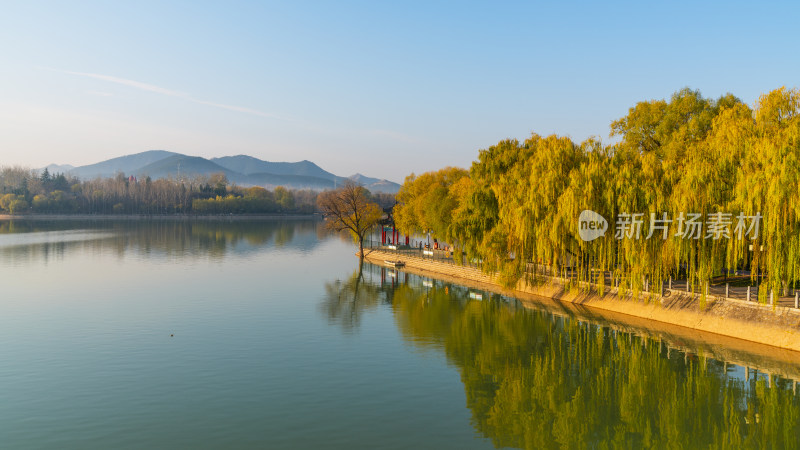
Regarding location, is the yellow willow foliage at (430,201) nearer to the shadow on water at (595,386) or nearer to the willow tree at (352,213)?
the willow tree at (352,213)

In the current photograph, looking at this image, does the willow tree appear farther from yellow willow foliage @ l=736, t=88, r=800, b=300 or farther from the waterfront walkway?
yellow willow foliage @ l=736, t=88, r=800, b=300

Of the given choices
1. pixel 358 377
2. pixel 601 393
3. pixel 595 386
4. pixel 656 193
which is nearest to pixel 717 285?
pixel 656 193

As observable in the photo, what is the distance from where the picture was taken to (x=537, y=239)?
41.2 metres

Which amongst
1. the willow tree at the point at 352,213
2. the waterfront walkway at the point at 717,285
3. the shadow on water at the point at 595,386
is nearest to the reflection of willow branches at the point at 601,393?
the shadow on water at the point at 595,386

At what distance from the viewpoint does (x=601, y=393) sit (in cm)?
2445

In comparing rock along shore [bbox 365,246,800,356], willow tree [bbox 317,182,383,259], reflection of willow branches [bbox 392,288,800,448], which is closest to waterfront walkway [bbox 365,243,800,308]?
rock along shore [bbox 365,246,800,356]

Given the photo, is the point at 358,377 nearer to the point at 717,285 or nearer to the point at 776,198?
the point at 776,198

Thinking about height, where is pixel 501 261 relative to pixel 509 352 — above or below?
above

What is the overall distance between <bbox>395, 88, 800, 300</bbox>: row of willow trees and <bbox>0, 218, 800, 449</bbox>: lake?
462 cm

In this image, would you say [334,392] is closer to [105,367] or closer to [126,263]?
[105,367]

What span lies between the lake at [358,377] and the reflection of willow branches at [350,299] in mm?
399

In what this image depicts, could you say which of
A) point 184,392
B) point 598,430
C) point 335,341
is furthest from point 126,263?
point 598,430

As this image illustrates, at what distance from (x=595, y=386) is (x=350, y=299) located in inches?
1051

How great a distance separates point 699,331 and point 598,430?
16592 mm
